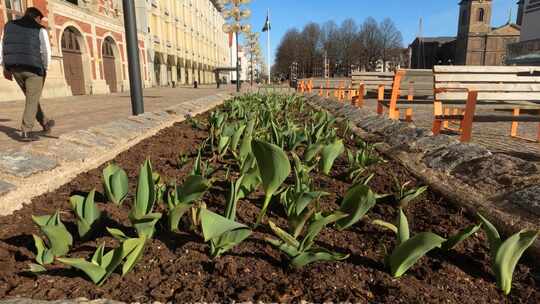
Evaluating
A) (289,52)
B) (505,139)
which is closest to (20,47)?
(505,139)

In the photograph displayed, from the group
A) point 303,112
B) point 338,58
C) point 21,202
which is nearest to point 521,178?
point 21,202

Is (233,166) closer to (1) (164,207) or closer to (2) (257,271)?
(1) (164,207)

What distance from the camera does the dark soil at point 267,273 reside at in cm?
111

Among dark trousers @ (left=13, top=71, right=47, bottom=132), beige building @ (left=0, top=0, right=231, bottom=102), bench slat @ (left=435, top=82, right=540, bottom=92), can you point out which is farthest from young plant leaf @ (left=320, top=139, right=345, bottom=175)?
beige building @ (left=0, top=0, right=231, bottom=102)

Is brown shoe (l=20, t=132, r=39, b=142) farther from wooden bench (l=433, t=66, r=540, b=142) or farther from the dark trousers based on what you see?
wooden bench (l=433, t=66, r=540, b=142)

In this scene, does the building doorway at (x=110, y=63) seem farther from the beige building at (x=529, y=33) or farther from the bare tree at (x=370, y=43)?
the bare tree at (x=370, y=43)

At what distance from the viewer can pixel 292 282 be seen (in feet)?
3.90

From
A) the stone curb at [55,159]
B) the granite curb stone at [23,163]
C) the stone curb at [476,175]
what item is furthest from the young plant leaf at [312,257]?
the granite curb stone at [23,163]

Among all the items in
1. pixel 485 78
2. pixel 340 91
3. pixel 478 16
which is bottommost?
pixel 340 91

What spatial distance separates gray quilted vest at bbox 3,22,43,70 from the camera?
3760 millimetres

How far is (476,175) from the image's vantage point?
200cm

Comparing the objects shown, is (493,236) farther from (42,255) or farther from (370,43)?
(370,43)

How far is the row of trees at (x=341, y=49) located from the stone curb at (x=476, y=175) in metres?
69.9

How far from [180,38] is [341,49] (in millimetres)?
42184
